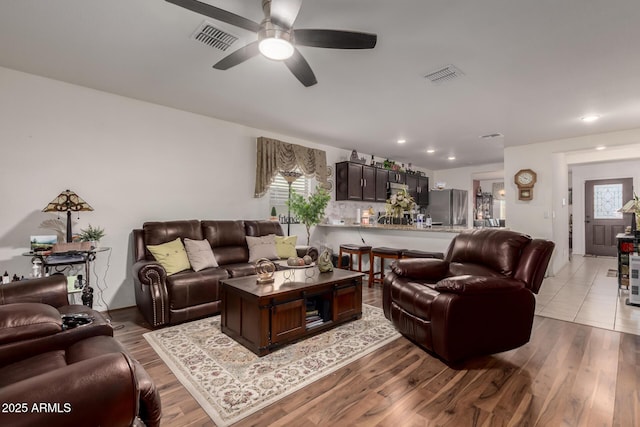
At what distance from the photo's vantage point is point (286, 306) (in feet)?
8.59

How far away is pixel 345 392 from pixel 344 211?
479 cm

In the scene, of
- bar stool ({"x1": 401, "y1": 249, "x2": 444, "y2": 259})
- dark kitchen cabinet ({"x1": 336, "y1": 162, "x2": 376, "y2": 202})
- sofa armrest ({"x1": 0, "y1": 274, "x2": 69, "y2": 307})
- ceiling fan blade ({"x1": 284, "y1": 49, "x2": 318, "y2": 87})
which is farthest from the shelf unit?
sofa armrest ({"x1": 0, "y1": 274, "x2": 69, "y2": 307})

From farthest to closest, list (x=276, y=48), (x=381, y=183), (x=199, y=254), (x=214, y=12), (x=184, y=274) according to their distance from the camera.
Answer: (x=381, y=183) < (x=199, y=254) < (x=184, y=274) < (x=276, y=48) < (x=214, y=12)

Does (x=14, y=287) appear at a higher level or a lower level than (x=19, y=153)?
lower

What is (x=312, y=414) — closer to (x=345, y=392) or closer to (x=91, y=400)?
(x=345, y=392)

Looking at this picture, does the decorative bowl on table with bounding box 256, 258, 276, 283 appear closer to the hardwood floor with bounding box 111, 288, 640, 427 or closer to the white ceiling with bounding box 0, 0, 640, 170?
the hardwood floor with bounding box 111, 288, 640, 427

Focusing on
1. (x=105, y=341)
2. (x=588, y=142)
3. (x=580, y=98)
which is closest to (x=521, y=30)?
(x=580, y=98)

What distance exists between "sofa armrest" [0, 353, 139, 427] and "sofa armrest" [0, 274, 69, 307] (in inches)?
59.1

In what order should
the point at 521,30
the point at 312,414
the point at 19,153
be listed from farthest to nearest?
the point at 19,153
the point at 521,30
the point at 312,414

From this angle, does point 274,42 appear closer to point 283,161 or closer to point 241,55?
point 241,55

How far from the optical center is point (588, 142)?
5.09 meters

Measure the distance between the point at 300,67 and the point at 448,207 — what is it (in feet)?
22.3

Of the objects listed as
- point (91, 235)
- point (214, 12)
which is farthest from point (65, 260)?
point (214, 12)

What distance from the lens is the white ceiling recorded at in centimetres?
210
